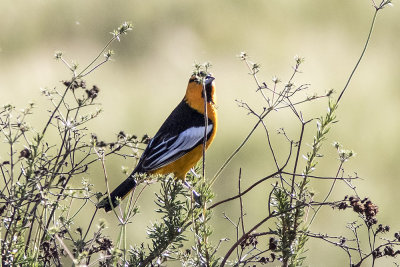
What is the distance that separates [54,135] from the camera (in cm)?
668

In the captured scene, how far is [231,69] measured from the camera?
8.35 meters

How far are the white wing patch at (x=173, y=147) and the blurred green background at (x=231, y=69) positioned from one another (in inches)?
50.6

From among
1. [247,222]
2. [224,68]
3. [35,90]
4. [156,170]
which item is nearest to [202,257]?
[156,170]

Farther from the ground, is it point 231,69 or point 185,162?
point 231,69

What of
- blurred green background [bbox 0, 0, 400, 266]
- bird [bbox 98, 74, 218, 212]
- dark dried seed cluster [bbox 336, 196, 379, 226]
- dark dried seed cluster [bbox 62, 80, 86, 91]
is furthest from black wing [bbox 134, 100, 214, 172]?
dark dried seed cluster [bbox 336, 196, 379, 226]


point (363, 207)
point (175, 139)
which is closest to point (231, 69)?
point (175, 139)

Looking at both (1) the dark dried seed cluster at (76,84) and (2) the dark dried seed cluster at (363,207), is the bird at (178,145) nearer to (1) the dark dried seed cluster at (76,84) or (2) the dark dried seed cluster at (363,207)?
(1) the dark dried seed cluster at (76,84)

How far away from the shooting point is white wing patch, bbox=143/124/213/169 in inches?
158

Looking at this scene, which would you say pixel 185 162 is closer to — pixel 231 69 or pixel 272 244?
pixel 272 244

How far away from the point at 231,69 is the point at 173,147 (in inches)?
171

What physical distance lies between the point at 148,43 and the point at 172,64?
0.48 metres

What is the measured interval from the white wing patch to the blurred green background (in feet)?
4.22

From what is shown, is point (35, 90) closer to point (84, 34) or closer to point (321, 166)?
point (84, 34)

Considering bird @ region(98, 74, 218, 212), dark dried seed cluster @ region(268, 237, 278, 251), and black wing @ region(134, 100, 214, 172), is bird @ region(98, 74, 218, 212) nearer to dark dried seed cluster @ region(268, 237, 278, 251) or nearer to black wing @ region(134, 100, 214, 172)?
black wing @ region(134, 100, 214, 172)
